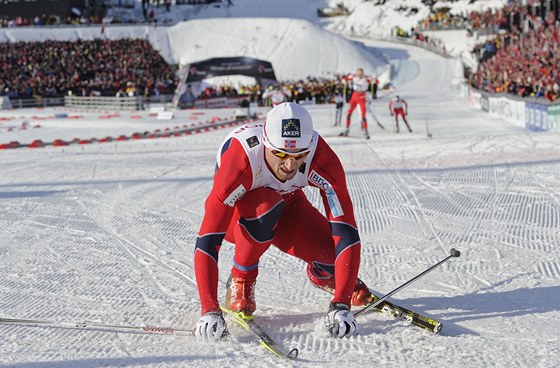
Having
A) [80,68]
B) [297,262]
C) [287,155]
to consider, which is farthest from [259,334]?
[80,68]

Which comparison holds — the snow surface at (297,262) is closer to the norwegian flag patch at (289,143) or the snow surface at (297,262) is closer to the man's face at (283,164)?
the man's face at (283,164)

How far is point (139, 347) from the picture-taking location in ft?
14.8

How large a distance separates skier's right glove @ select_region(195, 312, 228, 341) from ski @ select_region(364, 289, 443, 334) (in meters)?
1.12

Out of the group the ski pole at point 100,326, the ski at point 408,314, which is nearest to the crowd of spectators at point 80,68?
the ski pole at point 100,326

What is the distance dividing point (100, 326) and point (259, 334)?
1040 mm

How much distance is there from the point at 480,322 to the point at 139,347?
2150 millimetres

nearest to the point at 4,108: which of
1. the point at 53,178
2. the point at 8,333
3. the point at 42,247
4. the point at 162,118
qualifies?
the point at 162,118

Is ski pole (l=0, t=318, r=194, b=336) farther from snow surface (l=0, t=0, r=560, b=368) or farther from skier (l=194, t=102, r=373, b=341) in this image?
skier (l=194, t=102, r=373, b=341)

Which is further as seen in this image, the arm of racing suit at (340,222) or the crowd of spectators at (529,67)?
the crowd of spectators at (529,67)

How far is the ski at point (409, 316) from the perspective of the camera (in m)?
4.65

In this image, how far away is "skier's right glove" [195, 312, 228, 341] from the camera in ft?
14.5

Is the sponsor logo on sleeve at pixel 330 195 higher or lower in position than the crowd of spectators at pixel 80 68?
higher

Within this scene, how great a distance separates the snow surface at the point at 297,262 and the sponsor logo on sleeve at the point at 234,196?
2.79 ft

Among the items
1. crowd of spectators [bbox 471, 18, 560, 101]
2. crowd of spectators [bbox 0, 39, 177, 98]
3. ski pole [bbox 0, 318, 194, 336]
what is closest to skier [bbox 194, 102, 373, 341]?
ski pole [bbox 0, 318, 194, 336]
